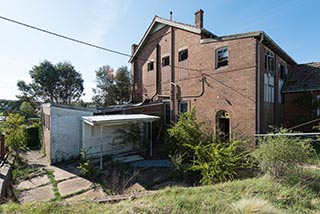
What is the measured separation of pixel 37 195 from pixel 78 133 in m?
5.19

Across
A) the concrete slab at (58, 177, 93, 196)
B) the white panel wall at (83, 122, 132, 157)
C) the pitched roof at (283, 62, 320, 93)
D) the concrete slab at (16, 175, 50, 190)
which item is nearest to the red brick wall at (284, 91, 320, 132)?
the pitched roof at (283, 62, 320, 93)

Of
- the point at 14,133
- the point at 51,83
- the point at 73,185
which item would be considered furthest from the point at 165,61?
the point at 51,83

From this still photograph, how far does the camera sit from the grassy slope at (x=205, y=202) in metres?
3.81

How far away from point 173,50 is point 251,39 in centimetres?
630

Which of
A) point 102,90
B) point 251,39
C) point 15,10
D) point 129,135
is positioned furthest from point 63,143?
point 102,90

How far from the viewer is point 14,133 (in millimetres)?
11664

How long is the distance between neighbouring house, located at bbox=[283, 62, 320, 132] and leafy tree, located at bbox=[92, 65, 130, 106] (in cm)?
1967

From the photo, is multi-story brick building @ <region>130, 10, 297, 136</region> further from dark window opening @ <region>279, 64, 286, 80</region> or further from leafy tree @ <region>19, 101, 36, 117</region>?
leafy tree @ <region>19, 101, 36, 117</region>

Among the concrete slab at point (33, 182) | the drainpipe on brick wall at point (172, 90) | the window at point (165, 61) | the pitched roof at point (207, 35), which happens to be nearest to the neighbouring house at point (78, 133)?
the concrete slab at point (33, 182)

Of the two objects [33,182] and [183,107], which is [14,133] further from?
[183,107]

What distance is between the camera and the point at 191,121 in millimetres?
11273

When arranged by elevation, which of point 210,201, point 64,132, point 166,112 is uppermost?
point 166,112

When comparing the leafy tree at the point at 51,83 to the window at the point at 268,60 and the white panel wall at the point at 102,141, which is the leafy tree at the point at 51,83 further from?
the window at the point at 268,60

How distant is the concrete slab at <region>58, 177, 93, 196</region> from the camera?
288 inches
